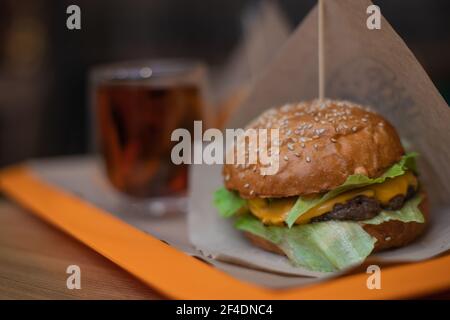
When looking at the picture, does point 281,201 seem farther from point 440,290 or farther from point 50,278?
point 50,278

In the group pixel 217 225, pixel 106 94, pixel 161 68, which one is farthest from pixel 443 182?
pixel 106 94

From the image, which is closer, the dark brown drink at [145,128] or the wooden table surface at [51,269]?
the wooden table surface at [51,269]

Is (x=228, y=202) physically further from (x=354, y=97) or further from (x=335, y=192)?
(x=354, y=97)

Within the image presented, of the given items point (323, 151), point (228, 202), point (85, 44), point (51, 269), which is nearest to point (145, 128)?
point (228, 202)

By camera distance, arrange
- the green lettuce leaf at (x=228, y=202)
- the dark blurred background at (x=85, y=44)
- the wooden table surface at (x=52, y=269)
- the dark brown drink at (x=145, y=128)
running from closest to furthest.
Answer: the wooden table surface at (x=52, y=269)
the green lettuce leaf at (x=228, y=202)
the dark brown drink at (x=145, y=128)
the dark blurred background at (x=85, y=44)

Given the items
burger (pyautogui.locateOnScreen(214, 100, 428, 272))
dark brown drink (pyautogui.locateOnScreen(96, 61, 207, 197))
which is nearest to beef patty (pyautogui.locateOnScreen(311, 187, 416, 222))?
burger (pyautogui.locateOnScreen(214, 100, 428, 272))

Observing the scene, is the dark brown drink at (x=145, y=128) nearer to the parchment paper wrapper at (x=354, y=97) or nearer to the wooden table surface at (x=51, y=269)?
the parchment paper wrapper at (x=354, y=97)

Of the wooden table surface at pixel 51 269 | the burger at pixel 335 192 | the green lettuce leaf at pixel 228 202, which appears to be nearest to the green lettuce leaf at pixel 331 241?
the burger at pixel 335 192
